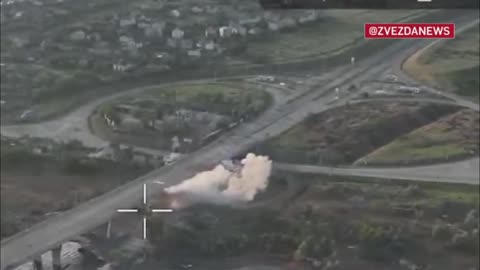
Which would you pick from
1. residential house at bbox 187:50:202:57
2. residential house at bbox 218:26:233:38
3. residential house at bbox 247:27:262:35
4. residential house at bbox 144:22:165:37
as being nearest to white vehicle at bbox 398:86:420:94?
residential house at bbox 247:27:262:35

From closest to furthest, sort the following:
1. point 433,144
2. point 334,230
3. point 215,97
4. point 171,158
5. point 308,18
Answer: point 334,230 → point 171,158 → point 433,144 → point 215,97 → point 308,18

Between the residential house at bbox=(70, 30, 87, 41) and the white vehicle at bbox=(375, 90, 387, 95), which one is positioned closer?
the residential house at bbox=(70, 30, 87, 41)

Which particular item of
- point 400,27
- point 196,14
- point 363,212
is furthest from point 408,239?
point 196,14

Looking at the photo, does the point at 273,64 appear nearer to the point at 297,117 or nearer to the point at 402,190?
the point at 297,117

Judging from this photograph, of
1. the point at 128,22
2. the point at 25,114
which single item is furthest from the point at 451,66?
the point at 25,114
